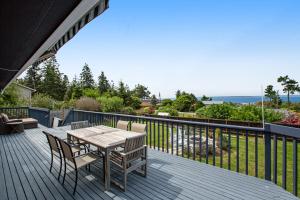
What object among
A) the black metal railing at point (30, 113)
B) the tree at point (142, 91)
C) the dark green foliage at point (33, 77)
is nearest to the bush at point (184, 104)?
the black metal railing at point (30, 113)

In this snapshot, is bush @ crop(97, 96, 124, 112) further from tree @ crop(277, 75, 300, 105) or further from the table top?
tree @ crop(277, 75, 300, 105)

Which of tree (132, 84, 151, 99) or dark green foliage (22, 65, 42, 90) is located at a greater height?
dark green foliage (22, 65, 42, 90)

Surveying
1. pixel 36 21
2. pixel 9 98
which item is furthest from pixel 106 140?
pixel 9 98

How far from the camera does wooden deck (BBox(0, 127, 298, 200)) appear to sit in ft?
9.04

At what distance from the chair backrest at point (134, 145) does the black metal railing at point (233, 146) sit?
1202mm

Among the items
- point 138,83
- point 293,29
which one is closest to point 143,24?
point 293,29

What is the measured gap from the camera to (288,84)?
46.3 metres

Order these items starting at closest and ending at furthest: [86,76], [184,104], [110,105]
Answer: [110,105], [184,104], [86,76]

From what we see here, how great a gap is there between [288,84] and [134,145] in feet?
183

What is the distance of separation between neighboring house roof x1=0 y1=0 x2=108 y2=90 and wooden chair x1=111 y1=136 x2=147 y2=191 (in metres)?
1.82

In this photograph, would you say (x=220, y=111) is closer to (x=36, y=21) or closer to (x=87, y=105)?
(x=87, y=105)

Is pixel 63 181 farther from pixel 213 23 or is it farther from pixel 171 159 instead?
pixel 213 23

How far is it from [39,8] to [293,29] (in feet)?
55.4

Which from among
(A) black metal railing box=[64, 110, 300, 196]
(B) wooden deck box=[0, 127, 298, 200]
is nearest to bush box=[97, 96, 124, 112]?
(A) black metal railing box=[64, 110, 300, 196]
